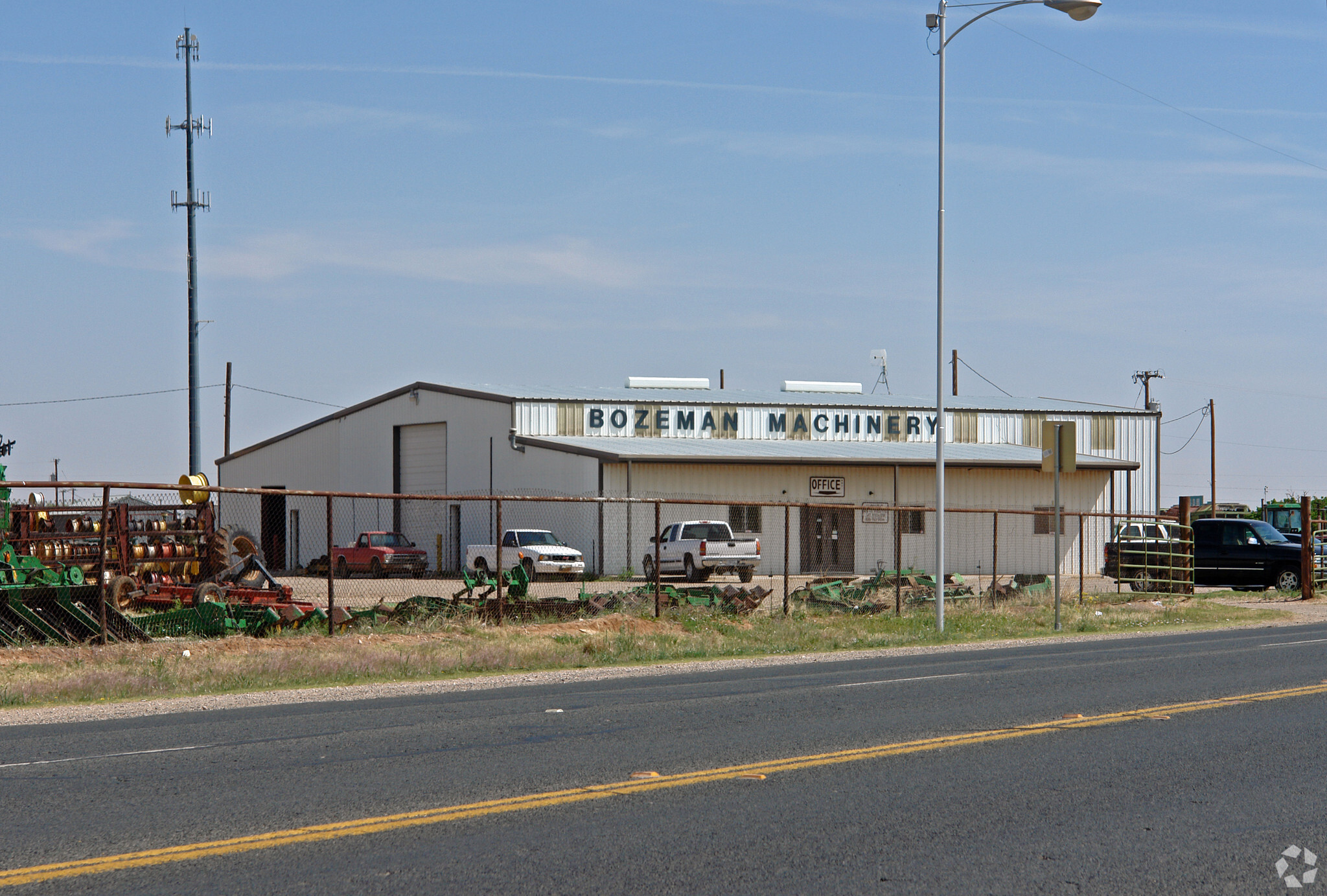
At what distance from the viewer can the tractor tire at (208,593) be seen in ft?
64.6

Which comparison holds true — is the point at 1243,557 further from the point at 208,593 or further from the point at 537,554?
the point at 208,593

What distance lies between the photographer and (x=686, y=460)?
42.6 meters

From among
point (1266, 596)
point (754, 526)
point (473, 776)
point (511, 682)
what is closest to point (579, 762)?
point (473, 776)

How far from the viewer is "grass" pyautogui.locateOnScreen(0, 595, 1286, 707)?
576 inches

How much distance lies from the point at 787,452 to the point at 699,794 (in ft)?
127

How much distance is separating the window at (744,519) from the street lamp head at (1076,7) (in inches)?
969

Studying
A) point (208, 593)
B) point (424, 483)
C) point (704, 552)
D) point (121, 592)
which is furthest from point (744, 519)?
point (208, 593)

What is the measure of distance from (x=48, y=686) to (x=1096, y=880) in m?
11.6

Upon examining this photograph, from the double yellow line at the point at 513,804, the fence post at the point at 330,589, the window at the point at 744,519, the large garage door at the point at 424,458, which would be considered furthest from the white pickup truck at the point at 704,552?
the double yellow line at the point at 513,804

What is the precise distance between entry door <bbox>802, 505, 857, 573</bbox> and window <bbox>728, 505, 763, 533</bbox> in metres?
1.58

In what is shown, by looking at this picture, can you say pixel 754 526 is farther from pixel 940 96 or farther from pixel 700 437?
pixel 940 96

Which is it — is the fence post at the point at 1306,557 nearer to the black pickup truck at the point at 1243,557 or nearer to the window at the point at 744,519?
the black pickup truck at the point at 1243,557

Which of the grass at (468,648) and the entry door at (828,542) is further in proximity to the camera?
the entry door at (828,542)

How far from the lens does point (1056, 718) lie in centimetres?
1098
